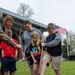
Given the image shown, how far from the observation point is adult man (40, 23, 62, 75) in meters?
7.64

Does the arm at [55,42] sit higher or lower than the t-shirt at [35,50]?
higher

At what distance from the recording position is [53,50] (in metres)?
7.72

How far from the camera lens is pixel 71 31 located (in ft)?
263

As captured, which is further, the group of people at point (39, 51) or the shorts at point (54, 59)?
the shorts at point (54, 59)

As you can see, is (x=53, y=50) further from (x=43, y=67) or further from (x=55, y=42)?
(x=43, y=67)

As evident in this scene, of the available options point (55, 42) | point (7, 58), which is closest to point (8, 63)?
point (7, 58)

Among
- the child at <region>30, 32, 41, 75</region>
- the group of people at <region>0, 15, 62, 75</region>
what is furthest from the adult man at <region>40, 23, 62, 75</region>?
the child at <region>30, 32, 41, 75</region>

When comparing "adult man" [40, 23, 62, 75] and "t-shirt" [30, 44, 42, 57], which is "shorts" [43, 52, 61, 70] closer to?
"adult man" [40, 23, 62, 75]

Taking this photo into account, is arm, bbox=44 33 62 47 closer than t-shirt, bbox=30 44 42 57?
Yes

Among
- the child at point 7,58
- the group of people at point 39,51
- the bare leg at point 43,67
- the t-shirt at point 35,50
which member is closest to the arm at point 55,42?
the group of people at point 39,51

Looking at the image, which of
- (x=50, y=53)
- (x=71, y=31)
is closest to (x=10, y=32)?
(x=50, y=53)

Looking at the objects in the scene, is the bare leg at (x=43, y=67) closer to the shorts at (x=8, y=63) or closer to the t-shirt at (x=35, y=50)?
the t-shirt at (x=35, y=50)

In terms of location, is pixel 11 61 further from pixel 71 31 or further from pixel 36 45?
pixel 71 31

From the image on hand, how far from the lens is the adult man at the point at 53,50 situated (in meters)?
7.64
